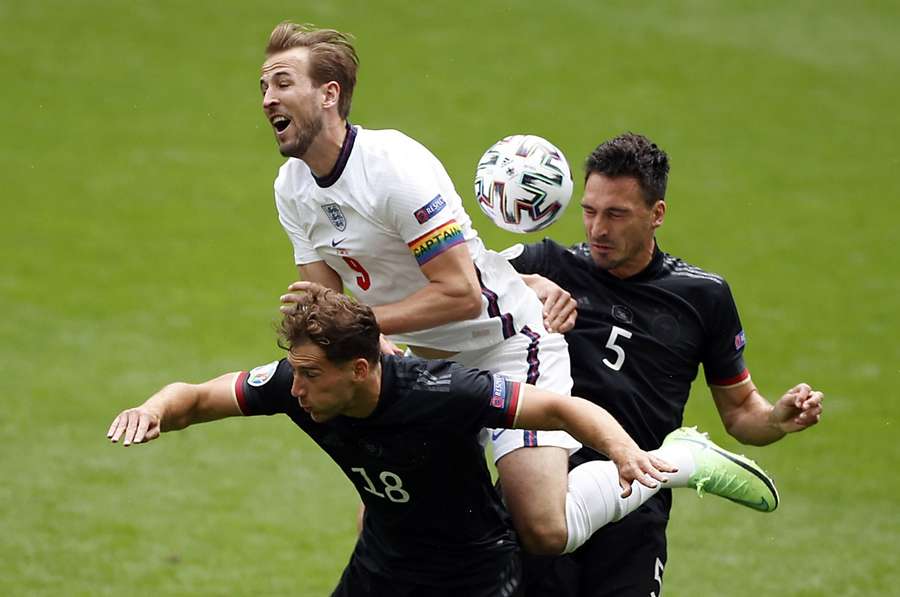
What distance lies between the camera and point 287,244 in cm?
1756

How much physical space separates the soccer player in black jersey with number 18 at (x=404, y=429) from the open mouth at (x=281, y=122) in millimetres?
912

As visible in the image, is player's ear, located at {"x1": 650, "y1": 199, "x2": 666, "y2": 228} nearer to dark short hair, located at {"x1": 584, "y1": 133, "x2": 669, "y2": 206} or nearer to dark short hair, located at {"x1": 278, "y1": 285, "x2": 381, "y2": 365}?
dark short hair, located at {"x1": 584, "y1": 133, "x2": 669, "y2": 206}

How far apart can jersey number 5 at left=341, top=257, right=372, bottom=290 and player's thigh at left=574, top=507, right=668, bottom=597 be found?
1.71 meters

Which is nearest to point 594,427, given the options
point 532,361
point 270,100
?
point 532,361

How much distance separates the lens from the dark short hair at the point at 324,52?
636 centimetres

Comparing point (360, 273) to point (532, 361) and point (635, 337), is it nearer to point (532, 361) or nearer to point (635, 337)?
point (532, 361)

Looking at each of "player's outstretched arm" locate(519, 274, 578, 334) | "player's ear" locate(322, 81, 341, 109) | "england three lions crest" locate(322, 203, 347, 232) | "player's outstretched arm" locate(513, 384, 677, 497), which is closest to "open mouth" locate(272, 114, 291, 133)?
"player's ear" locate(322, 81, 341, 109)

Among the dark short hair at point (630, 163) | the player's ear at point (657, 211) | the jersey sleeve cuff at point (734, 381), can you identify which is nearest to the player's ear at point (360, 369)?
the dark short hair at point (630, 163)

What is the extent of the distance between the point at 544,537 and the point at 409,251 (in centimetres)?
145

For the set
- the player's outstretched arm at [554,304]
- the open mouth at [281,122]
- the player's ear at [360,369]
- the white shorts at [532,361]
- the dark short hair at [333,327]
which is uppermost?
the open mouth at [281,122]

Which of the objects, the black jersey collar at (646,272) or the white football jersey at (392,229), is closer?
the white football jersey at (392,229)

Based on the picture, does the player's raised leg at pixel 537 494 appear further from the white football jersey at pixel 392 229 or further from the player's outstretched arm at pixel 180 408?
the player's outstretched arm at pixel 180 408

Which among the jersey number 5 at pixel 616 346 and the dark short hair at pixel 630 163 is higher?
the dark short hair at pixel 630 163

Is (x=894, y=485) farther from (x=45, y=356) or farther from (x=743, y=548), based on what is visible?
(x=45, y=356)
